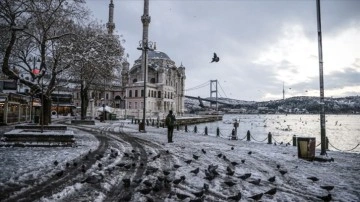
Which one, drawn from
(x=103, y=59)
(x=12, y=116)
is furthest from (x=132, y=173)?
(x=12, y=116)

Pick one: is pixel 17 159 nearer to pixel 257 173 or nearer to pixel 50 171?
pixel 50 171

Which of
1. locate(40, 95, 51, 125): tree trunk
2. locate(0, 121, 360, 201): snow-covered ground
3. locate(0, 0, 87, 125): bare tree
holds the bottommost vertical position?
locate(0, 121, 360, 201): snow-covered ground

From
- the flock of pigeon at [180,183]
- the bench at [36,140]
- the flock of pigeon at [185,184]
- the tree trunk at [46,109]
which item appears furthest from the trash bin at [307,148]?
the tree trunk at [46,109]

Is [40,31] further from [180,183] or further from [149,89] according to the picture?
[149,89]

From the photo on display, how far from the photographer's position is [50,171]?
7.65 m

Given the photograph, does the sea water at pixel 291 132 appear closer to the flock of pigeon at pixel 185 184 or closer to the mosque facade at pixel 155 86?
the flock of pigeon at pixel 185 184

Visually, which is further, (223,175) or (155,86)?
(155,86)

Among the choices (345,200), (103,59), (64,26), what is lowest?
(345,200)

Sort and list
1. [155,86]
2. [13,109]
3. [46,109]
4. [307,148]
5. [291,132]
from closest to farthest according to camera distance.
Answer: [307,148] < [46,109] < [13,109] < [291,132] < [155,86]

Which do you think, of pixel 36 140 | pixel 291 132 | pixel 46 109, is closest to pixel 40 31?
pixel 46 109

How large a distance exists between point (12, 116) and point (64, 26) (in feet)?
47.0

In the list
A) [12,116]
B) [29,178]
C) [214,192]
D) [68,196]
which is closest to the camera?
[68,196]

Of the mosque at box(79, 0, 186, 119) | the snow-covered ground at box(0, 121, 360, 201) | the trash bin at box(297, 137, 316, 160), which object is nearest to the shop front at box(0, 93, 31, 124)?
the snow-covered ground at box(0, 121, 360, 201)

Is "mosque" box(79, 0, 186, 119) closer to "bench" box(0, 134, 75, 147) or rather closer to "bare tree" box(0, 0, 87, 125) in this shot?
"bare tree" box(0, 0, 87, 125)
